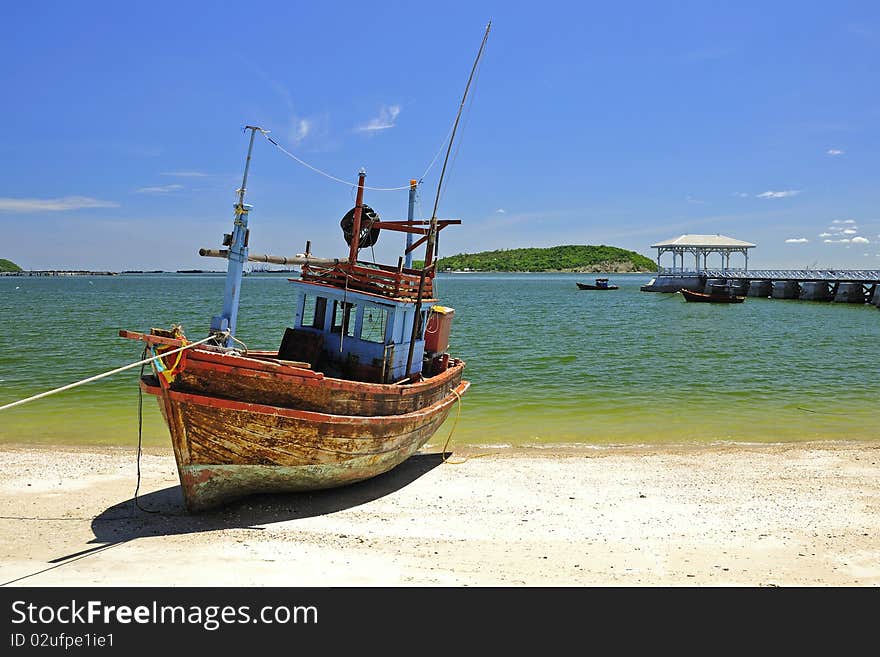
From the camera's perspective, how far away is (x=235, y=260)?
10141 mm

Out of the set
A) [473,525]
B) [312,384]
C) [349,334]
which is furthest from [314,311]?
[473,525]

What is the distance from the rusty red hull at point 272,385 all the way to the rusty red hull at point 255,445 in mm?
108

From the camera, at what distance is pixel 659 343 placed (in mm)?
37562

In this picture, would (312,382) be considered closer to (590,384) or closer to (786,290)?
(590,384)

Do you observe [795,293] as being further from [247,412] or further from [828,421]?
[247,412]

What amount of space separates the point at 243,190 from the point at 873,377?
25195 mm

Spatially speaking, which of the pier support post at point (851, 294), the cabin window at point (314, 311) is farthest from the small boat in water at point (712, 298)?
the cabin window at point (314, 311)

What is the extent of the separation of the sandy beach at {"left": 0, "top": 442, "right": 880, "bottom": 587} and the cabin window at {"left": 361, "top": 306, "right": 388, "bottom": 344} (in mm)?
2725

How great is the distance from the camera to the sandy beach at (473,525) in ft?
24.1

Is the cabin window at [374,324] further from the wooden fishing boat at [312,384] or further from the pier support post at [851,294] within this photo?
the pier support post at [851,294]

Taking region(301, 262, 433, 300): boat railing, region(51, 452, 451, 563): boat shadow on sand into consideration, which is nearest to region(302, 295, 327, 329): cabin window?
region(301, 262, 433, 300): boat railing

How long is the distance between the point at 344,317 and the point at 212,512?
412 cm

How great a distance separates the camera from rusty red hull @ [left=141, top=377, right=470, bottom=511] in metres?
8.89
